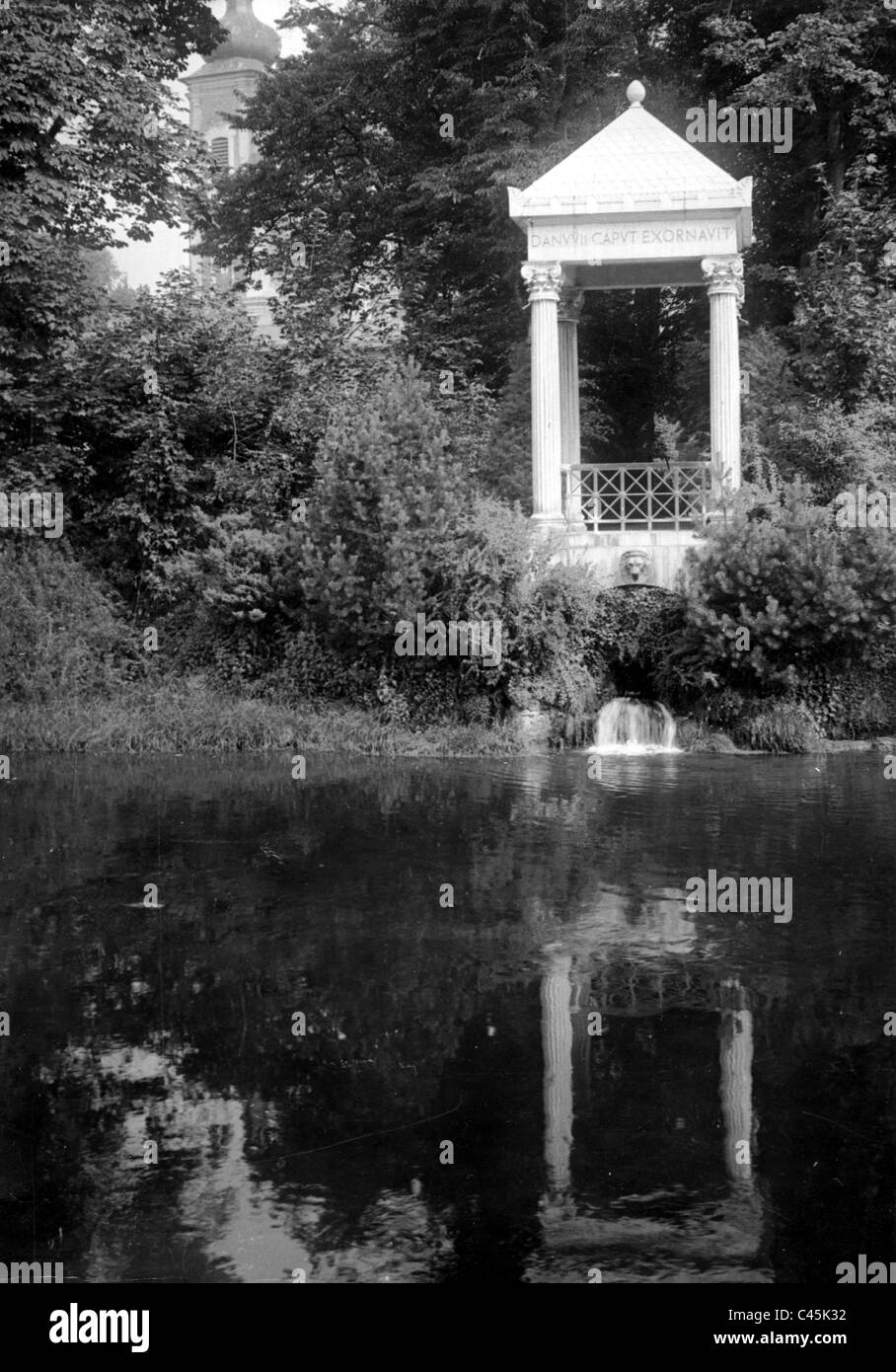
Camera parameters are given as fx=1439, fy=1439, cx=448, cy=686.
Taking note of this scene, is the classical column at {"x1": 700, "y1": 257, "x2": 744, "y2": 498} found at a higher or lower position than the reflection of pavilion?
higher

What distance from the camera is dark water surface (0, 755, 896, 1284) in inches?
235

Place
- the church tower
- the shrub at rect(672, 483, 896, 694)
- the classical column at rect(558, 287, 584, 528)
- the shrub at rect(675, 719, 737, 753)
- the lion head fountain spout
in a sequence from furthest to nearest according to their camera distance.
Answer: the church tower < the classical column at rect(558, 287, 584, 528) < the lion head fountain spout < the shrub at rect(675, 719, 737, 753) < the shrub at rect(672, 483, 896, 694)

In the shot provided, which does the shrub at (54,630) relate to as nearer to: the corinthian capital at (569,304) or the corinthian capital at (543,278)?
the corinthian capital at (543,278)

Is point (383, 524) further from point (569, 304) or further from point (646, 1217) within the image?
point (646, 1217)

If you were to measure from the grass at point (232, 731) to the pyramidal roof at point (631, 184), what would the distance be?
25.9 feet

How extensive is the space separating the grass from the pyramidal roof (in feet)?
25.9

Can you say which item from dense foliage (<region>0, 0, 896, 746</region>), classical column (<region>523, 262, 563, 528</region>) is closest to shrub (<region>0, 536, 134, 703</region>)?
dense foliage (<region>0, 0, 896, 746</region>)

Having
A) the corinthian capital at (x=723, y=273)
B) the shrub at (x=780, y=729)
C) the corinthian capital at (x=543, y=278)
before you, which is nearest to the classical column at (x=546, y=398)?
the corinthian capital at (x=543, y=278)

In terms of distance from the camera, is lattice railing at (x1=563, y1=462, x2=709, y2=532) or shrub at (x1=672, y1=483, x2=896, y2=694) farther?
lattice railing at (x1=563, y1=462, x2=709, y2=532)

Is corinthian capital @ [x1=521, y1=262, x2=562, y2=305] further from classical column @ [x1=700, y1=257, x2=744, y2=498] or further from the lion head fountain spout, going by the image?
the lion head fountain spout

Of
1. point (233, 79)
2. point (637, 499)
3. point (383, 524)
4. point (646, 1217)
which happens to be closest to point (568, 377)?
point (637, 499)

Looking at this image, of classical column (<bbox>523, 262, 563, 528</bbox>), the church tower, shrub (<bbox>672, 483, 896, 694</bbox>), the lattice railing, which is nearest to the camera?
shrub (<bbox>672, 483, 896, 694</bbox>)

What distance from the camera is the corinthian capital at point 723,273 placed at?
21.3 meters

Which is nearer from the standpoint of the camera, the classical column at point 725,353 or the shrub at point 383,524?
the shrub at point 383,524
